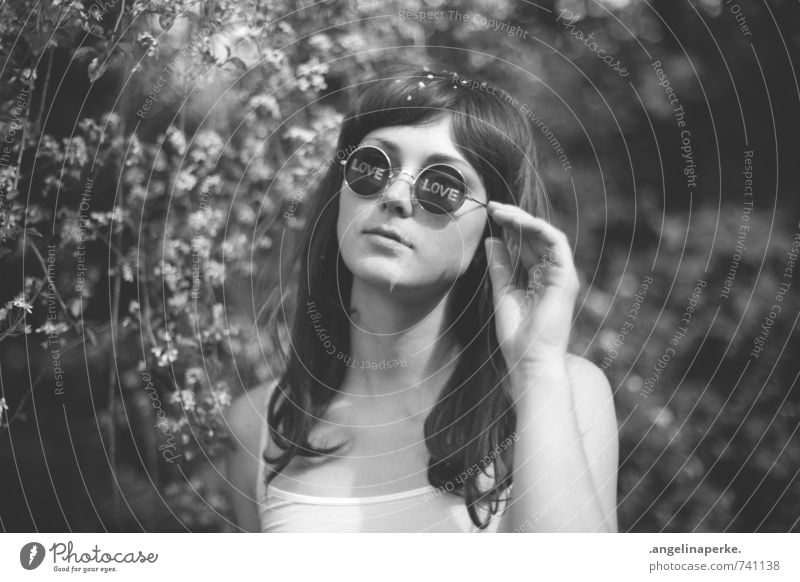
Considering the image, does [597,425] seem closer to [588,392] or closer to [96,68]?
→ [588,392]

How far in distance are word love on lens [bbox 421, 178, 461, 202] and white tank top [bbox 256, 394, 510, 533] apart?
361 mm

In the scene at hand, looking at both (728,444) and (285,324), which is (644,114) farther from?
(285,324)

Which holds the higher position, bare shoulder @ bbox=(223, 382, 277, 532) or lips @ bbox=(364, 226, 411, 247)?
lips @ bbox=(364, 226, 411, 247)

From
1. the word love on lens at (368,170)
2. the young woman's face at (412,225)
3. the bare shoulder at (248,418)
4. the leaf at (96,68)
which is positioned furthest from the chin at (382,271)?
the leaf at (96,68)

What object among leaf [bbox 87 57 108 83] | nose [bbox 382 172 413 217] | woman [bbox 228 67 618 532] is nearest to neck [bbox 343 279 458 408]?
woman [bbox 228 67 618 532]

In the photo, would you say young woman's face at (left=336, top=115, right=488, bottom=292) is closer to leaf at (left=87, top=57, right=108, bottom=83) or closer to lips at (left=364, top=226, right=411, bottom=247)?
lips at (left=364, top=226, right=411, bottom=247)

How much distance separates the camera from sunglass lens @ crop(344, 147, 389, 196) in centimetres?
108

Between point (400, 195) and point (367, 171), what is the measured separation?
0.20ft

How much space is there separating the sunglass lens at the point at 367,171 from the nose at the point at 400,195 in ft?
0.05

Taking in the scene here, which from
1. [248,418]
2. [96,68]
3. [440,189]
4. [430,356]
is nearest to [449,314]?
[430,356]

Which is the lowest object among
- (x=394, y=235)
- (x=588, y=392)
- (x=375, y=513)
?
(x=375, y=513)

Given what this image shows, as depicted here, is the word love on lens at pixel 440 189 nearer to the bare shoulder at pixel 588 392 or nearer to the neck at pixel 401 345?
the neck at pixel 401 345

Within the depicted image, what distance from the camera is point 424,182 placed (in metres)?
1.06

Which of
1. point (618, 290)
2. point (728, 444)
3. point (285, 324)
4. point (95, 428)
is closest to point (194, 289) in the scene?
point (285, 324)
